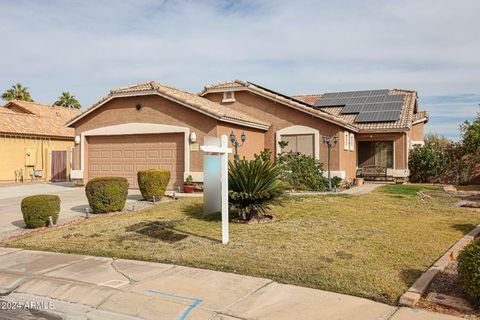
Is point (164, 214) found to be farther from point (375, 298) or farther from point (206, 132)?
point (375, 298)

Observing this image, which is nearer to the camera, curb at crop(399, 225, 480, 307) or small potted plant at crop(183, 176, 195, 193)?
curb at crop(399, 225, 480, 307)

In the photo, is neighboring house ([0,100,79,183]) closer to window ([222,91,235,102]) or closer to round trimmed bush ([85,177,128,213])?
window ([222,91,235,102])

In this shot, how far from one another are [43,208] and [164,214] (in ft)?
10.4

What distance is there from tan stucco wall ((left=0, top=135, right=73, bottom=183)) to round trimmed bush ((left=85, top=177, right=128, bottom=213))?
16778mm

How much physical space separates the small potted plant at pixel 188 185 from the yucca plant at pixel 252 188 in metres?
6.95

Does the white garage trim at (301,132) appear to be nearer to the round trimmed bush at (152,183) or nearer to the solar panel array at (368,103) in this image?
the solar panel array at (368,103)

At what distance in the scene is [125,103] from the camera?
65.5 feet

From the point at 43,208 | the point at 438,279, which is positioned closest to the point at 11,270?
the point at 43,208

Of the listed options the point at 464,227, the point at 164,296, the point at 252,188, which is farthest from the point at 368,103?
the point at 164,296

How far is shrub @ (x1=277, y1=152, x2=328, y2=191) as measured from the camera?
59.7 feet

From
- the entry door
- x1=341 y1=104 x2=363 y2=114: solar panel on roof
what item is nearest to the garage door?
the entry door

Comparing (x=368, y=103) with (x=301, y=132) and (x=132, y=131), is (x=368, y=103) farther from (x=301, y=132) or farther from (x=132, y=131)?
(x=132, y=131)

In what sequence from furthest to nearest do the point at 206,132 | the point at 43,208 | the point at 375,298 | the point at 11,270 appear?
the point at 206,132, the point at 43,208, the point at 11,270, the point at 375,298

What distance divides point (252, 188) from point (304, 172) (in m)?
8.42
